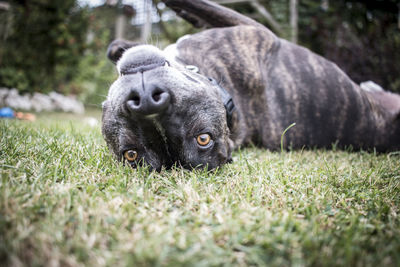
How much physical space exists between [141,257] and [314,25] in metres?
7.18

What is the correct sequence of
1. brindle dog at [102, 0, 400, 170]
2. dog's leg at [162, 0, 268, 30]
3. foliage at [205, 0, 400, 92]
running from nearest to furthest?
brindle dog at [102, 0, 400, 170] < dog's leg at [162, 0, 268, 30] < foliage at [205, 0, 400, 92]

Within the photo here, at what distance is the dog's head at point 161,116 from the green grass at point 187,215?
0.37 feet

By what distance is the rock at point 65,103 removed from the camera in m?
7.06

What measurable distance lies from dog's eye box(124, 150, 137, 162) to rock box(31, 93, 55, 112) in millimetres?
5811

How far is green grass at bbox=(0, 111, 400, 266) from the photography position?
0.90 meters

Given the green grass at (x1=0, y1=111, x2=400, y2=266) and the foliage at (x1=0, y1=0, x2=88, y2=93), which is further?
the foliage at (x1=0, y1=0, x2=88, y2=93)

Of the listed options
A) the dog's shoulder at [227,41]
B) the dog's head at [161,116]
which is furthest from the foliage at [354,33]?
the dog's head at [161,116]

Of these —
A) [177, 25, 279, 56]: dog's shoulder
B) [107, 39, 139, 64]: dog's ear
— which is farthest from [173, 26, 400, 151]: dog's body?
[107, 39, 139, 64]: dog's ear

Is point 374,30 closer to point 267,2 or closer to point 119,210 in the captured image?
point 267,2

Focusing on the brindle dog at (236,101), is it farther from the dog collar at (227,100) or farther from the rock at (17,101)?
the rock at (17,101)

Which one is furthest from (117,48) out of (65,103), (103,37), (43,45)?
(103,37)

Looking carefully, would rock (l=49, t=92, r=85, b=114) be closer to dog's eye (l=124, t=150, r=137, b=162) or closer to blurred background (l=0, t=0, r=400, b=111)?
blurred background (l=0, t=0, r=400, b=111)

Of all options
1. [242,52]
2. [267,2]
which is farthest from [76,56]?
[242,52]

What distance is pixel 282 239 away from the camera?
1.01 metres
